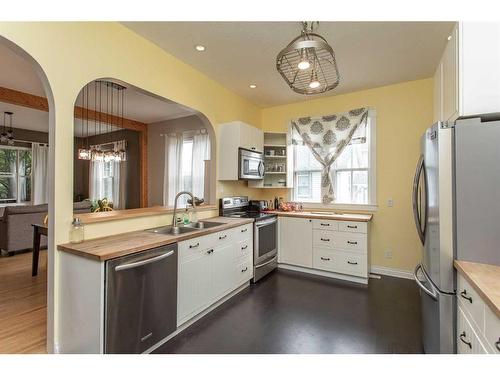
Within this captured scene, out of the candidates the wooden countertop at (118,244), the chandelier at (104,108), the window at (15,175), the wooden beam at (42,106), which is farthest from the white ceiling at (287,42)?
A: the window at (15,175)

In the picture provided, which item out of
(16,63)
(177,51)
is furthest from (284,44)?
(16,63)

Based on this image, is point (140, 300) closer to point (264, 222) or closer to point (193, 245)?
point (193, 245)

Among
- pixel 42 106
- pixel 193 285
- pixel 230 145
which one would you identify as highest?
pixel 42 106

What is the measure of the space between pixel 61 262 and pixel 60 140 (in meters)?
0.89

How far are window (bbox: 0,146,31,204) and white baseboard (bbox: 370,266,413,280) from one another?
8496mm

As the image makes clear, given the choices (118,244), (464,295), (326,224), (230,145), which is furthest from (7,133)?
(464,295)

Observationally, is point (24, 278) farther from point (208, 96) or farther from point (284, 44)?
point (284, 44)

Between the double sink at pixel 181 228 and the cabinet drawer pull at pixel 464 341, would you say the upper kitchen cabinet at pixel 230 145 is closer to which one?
the double sink at pixel 181 228

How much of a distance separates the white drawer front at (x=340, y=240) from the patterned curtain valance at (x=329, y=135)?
0.71 meters

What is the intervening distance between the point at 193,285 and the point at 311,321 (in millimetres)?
1168

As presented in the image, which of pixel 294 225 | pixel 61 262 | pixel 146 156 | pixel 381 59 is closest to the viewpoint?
pixel 61 262

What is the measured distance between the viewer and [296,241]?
3.65 m
